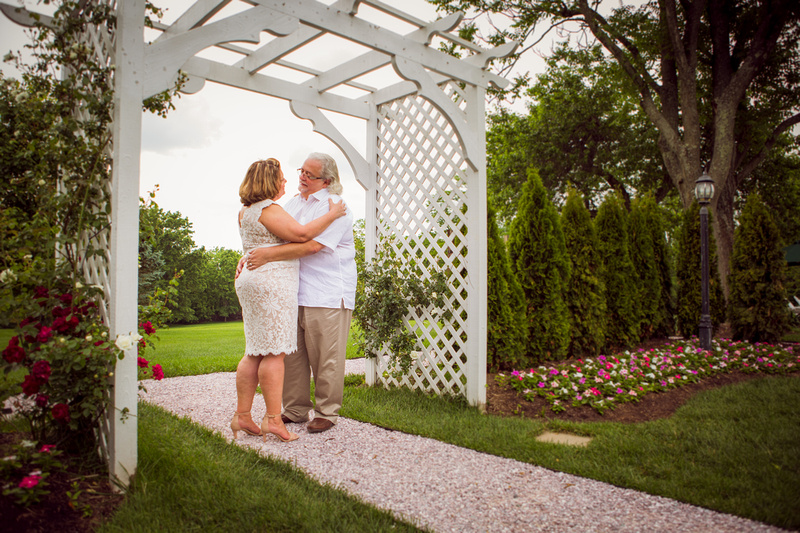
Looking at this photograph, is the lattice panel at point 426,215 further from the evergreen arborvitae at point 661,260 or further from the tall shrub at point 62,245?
the evergreen arborvitae at point 661,260

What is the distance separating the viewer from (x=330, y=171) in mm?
3631

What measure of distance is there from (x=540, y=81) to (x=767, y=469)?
51.3 ft

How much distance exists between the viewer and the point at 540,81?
1630 cm

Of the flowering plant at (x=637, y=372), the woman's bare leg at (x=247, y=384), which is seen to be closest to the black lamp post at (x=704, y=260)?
the flowering plant at (x=637, y=372)

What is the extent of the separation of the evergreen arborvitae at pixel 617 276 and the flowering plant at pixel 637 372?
40 cm

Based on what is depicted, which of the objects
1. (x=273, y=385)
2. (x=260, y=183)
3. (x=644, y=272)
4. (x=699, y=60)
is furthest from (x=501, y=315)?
(x=699, y=60)

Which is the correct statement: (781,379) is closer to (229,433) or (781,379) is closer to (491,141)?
(229,433)

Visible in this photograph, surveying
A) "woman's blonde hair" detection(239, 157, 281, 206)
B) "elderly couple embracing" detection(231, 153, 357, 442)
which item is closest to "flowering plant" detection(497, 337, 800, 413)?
"elderly couple embracing" detection(231, 153, 357, 442)

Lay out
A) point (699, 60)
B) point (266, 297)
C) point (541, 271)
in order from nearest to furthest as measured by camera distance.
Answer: point (266, 297) < point (541, 271) < point (699, 60)

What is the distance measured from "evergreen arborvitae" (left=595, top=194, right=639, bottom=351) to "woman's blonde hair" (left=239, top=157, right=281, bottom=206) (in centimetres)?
515

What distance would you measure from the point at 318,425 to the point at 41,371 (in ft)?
6.06

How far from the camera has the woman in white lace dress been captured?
124 inches

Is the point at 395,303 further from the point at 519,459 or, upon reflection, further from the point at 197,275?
the point at 197,275

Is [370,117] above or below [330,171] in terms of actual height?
above
